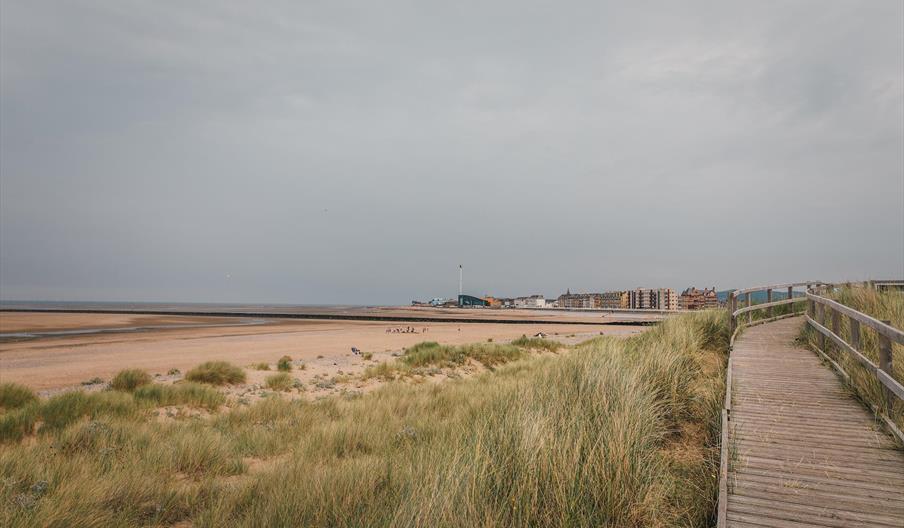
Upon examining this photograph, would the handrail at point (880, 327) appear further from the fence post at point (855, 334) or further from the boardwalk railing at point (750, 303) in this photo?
the boardwalk railing at point (750, 303)

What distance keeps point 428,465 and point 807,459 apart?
4.31 meters

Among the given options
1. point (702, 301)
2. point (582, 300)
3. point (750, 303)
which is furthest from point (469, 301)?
point (750, 303)

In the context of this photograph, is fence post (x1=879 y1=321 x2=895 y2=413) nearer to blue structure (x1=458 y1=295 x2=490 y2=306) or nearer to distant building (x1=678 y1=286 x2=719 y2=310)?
distant building (x1=678 y1=286 x2=719 y2=310)

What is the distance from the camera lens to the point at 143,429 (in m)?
8.95

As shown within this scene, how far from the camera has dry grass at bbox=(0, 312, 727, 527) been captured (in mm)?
4273

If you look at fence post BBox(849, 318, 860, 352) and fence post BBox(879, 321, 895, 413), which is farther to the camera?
fence post BBox(849, 318, 860, 352)

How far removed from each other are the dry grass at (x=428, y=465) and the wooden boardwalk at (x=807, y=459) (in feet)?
1.31

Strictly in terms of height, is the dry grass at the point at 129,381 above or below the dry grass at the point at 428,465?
below

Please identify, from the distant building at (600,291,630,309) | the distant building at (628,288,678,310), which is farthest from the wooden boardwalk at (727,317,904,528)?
the distant building at (600,291,630,309)

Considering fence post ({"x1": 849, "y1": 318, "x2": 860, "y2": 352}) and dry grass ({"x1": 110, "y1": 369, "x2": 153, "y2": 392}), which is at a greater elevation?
fence post ({"x1": 849, "y1": 318, "x2": 860, "y2": 352})

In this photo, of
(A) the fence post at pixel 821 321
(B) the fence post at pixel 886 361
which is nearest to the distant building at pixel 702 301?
(A) the fence post at pixel 821 321

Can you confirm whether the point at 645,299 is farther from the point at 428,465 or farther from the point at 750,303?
the point at 428,465

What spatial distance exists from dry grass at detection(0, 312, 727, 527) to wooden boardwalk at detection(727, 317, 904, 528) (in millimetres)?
401

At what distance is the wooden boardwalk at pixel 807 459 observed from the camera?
4.07 meters
